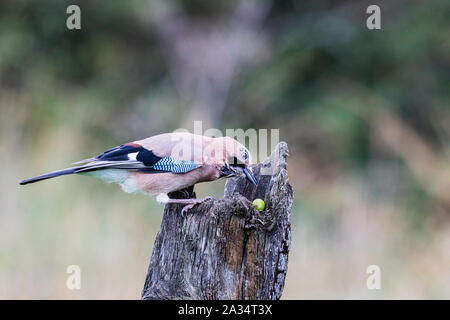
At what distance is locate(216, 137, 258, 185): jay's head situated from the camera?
3.97m

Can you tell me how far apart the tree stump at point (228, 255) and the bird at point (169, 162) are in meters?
0.97

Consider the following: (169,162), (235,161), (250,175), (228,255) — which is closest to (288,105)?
(169,162)

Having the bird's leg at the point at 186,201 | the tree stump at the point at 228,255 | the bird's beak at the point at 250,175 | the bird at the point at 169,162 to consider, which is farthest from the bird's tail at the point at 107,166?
the tree stump at the point at 228,255

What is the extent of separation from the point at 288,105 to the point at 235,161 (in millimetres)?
8271

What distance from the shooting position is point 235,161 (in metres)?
4.14

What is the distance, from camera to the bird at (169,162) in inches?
168

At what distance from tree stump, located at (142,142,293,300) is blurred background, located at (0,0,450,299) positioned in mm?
3086

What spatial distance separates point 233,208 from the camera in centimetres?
313

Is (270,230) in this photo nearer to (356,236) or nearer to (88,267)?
(88,267)

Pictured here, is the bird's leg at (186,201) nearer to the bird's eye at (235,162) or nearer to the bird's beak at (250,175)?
the bird's beak at (250,175)

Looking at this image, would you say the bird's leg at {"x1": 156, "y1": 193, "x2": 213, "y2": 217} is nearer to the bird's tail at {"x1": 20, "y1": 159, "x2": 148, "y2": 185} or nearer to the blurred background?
the bird's tail at {"x1": 20, "y1": 159, "x2": 148, "y2": 185}

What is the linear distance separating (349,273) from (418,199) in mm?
3095

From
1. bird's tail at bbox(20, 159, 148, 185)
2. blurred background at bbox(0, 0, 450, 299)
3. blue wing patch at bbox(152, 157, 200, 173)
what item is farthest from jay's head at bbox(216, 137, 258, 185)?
blurred background at bbox(0, 0, 450, 299)

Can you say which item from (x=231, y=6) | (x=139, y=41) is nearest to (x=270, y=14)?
(x=231, y=6)
